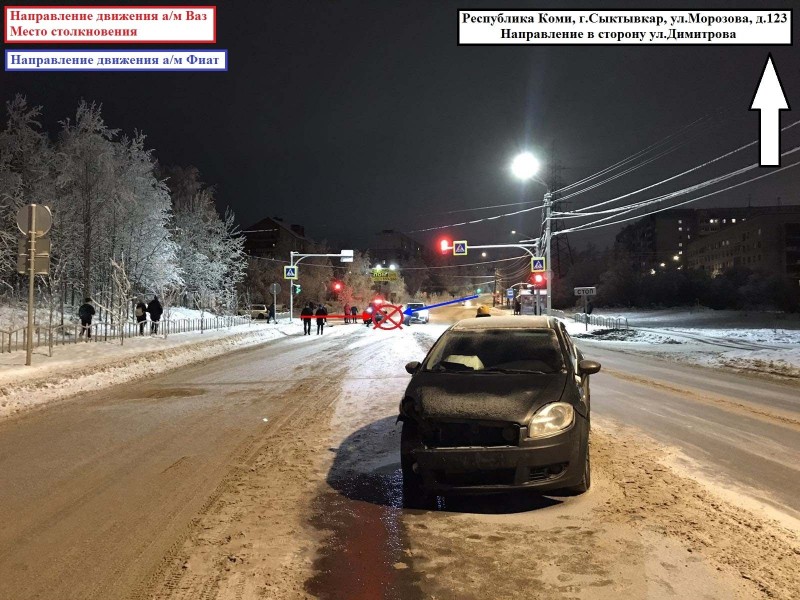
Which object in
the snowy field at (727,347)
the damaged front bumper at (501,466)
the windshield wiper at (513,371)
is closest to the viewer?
the damaged front bumper at (501,466)

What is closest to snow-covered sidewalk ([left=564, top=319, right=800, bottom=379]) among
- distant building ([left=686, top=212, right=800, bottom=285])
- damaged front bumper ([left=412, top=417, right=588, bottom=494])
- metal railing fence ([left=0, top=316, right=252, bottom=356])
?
damaged front bumper ([left=412, top=417, right=588, bottom=494])

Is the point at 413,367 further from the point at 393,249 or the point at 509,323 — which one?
the point at 393,249

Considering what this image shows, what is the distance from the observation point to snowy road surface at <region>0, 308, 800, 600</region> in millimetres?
3689

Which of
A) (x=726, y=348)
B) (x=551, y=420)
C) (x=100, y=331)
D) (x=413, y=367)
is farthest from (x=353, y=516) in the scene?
(x=100, y=331)

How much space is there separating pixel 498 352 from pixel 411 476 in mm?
1883

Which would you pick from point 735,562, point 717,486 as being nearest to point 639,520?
point 735,562

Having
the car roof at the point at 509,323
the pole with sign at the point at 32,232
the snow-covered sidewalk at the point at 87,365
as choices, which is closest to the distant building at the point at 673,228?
the snow-covered sidewalk at the point at 87,365

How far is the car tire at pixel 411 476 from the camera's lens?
16.2ft

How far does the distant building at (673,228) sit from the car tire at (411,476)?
13099cm

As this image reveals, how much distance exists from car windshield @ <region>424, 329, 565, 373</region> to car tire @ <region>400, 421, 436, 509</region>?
1.10 m

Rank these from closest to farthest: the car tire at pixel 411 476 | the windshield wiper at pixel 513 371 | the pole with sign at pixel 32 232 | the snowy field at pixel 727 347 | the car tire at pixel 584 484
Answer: the car tire at pixel 411 476
the car tire at pixel 584 484
the windshield wiper at pixel 513 371
the pole with sign at pixel 32 232
the snowy field at pixel 727 347

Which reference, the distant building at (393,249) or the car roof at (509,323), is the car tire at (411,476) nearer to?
the car roof at (509,323)

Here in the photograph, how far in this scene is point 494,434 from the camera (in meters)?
4.82

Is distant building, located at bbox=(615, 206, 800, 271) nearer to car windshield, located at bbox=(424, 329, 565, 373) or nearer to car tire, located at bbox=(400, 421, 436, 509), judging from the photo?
car windshield, located at bbox=(424, 329, 565, 373)
